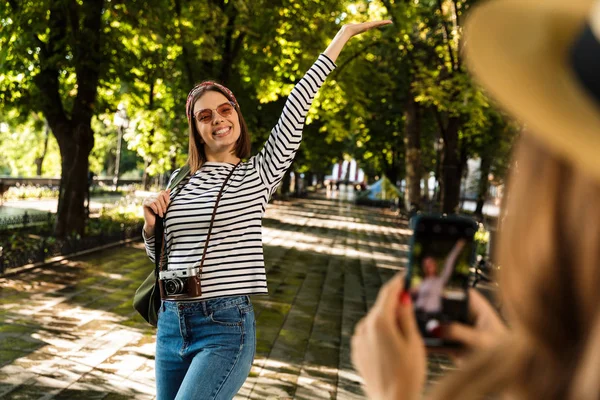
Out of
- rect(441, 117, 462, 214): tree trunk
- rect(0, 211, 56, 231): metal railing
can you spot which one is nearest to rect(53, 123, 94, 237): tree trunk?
rect(0, 211, 56, 231): metal railing

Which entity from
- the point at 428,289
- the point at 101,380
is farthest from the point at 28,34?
the point at 428,289

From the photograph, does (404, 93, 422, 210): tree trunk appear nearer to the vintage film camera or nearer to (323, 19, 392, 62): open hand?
(323, 19, 392, 62): open hand

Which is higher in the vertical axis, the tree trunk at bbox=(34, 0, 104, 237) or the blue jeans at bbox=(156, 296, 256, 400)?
the tree trunk at bbox=(34, 0, 104, 237)

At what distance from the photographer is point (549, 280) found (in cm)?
84

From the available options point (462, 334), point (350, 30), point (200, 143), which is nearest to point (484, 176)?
point (200, 143)

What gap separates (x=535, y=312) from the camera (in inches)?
33.5

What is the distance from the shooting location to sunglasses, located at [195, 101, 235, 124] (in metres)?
3.50

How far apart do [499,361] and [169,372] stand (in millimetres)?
2474

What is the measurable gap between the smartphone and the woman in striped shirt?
1.95 metres

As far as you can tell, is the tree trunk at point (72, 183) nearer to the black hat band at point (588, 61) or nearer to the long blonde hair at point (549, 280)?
the long blonde hair at point (549, 280)

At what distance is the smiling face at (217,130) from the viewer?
11.4ft

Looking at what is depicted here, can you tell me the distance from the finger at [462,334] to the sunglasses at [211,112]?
2532mm

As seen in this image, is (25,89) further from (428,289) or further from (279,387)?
(428,289)

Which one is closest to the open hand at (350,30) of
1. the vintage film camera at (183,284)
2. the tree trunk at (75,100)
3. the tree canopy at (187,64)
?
the vintage film camera at (183,284)
